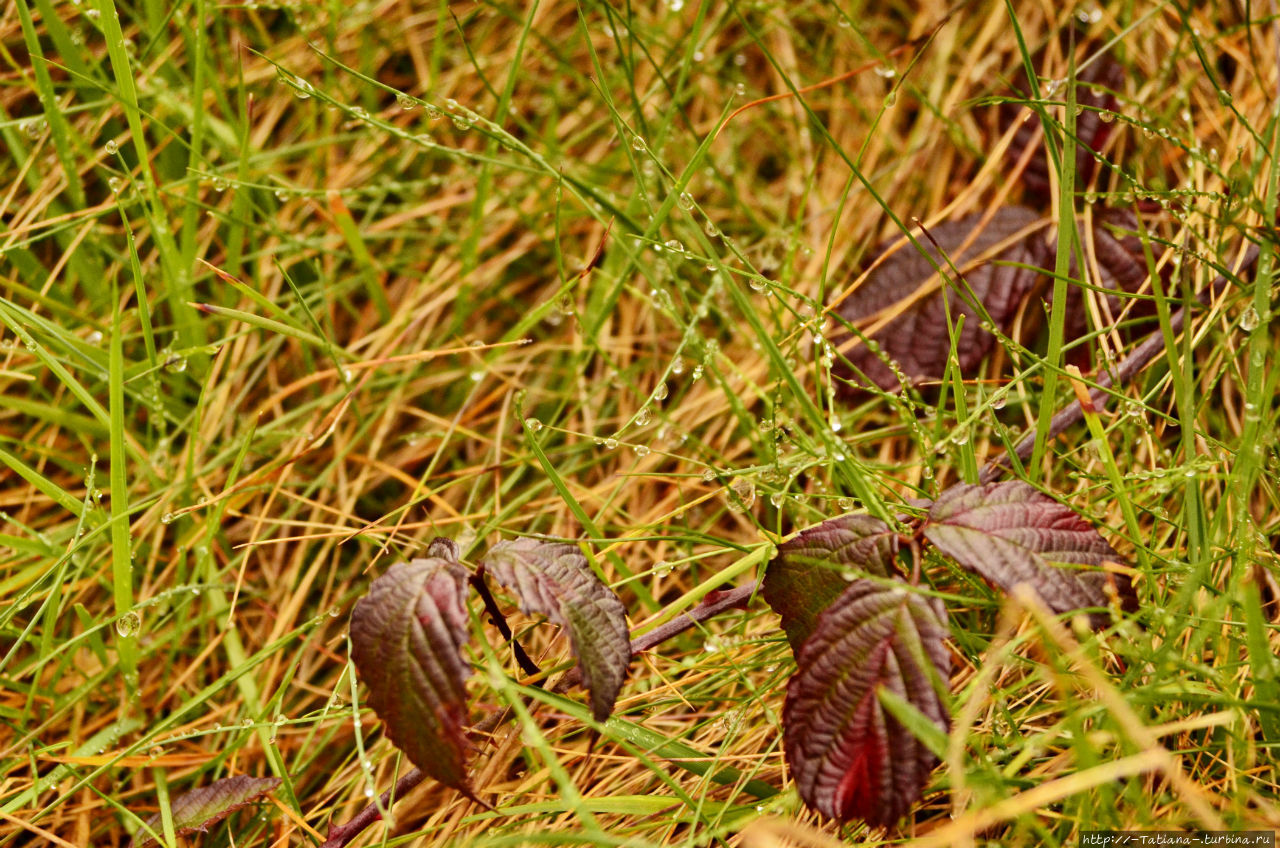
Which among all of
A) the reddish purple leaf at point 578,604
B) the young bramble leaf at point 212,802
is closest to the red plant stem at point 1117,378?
the reddish purple leaf at point 578,604

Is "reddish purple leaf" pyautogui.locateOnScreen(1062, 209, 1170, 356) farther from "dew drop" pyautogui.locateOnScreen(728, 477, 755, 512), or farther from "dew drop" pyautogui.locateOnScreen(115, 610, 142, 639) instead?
"dew drop" pyautogui.locateOnScreen(115, 610, 142, 639)

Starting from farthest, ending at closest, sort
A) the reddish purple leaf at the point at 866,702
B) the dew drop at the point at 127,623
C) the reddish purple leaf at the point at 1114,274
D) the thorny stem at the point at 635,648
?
1. the reddish purple leaf at the point at 1114,274
2. the dew drop at the point at 127,623
3. the thorny stem at the point at 635,648
4. the reddish purple leaf at the point at 866,702

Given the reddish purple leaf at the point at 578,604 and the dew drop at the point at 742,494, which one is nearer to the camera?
the reddish purple leaf at the point at 578,604

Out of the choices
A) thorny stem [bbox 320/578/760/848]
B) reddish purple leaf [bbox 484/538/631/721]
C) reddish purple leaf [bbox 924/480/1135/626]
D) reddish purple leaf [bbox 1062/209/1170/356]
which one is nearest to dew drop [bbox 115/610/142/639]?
thorny stem [bbox 320/578/760/848]

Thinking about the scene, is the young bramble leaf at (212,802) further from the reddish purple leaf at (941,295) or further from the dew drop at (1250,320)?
the dew drop at (1250,320)

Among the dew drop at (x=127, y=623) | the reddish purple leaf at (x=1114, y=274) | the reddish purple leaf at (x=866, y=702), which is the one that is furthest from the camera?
the reddish purple leaf at (x=1114, y=274)

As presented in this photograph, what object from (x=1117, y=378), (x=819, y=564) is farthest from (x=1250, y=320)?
(x=819, y=564)

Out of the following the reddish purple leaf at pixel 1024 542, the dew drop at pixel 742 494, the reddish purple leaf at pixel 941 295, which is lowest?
the dew drop at pixel 742 494
